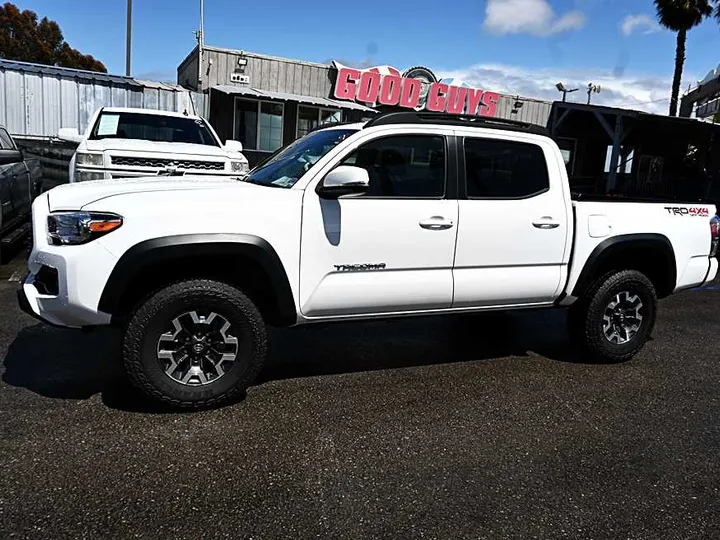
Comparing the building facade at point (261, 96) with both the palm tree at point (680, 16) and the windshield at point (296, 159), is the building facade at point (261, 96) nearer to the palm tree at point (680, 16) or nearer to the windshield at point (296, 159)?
the windshield at point (296, 159)

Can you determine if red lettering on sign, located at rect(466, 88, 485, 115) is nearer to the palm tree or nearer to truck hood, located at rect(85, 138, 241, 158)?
the palm tree

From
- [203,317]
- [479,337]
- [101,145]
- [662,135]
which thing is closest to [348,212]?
[203,317]

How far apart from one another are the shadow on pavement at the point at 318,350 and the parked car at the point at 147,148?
2676mm

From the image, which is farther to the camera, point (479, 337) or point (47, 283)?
point (479, 337)

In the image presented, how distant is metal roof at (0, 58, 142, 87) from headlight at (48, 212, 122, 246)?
12.5m

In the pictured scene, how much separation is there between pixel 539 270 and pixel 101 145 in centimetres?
597

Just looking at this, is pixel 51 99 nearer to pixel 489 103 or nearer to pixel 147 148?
pixel 147 148

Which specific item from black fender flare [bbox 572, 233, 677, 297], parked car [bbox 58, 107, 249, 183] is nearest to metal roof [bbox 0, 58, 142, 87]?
parked car [bbox 58, 107, 249, 183]

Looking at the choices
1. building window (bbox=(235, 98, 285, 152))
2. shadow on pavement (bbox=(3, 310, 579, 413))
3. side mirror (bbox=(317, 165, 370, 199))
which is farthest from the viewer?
building window (bbox=(235, 98, 285, 152))

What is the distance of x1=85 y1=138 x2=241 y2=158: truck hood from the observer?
774 cm

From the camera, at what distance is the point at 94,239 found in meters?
3.40

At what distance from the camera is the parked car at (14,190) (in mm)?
7516

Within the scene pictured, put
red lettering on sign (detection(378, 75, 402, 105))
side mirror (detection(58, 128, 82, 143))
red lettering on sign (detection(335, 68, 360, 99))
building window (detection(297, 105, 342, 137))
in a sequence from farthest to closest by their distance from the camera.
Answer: red lettering on sign (detection(378, 75, 402, 105)) → red lettering on sign (detection(335, 68, 360, 99)) → building window (detection(297, 105, 342, 137)) → side mirror (detection(58, 128, 82, 143))

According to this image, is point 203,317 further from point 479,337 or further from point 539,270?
point 479,337
